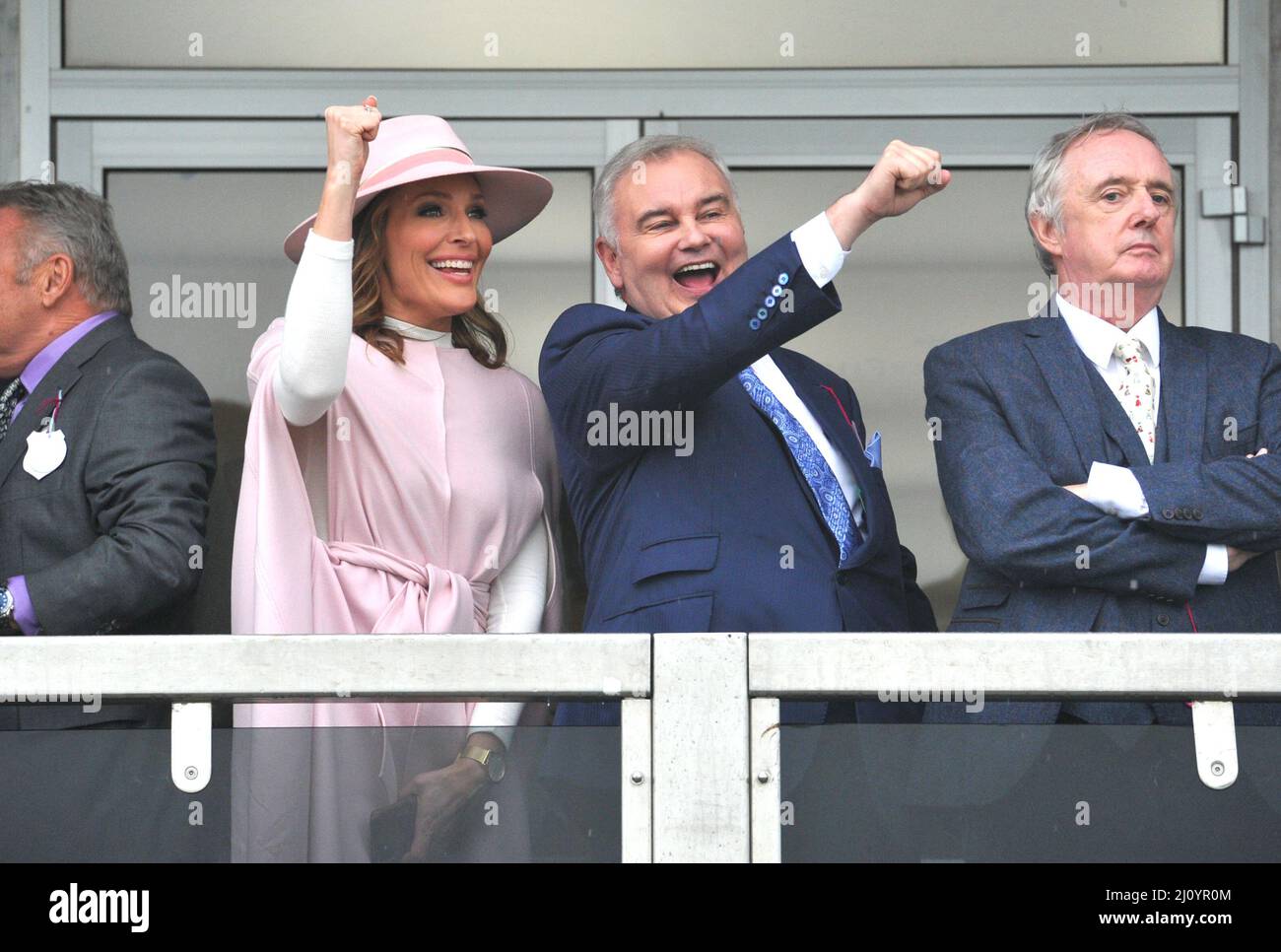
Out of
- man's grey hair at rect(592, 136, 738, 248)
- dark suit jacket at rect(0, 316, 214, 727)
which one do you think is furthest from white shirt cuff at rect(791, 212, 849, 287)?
dark suit jacket at rect(0, 316, 214, 727)

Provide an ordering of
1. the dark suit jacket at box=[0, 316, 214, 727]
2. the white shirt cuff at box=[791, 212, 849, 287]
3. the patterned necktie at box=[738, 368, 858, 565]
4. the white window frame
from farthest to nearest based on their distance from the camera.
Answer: the white window frame → the patterned necktie at box=[738, 368, 858, 565] → the dark suit jacket at box=[0, 316, 214, 727] → the white shirt cuff at box=[791, 212, 849, 287]

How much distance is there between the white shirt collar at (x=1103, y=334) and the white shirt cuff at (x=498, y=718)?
1177 millimetres

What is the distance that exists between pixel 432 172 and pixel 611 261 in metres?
0.34

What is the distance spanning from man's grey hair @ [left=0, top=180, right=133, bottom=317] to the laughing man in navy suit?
2.76 ft

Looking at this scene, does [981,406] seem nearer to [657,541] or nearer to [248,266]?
[657,541]

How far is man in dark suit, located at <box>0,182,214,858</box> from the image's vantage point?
2783 mm

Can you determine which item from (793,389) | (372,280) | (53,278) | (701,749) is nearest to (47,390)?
(53,278)

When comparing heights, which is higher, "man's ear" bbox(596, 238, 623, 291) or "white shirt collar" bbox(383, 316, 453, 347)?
"man's ear" bbox(596, 238, 623, 291)

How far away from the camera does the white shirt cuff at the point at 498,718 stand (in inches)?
107

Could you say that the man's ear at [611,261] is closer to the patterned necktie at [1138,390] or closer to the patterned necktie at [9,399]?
the patterned necktie at [1138,390]

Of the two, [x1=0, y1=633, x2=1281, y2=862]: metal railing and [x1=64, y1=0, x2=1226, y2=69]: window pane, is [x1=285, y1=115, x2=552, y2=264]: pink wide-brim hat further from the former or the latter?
[x1=64, y1=0, x2=1226, y2=69]: window pane

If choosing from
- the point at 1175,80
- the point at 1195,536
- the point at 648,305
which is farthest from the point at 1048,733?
the point at 1175,80

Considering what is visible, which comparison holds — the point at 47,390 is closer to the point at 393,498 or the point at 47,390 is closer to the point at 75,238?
the point at 75,238

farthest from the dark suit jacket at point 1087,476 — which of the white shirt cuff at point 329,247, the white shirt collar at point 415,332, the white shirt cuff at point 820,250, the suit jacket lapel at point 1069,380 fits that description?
the white shirt cuff at point 329,247
